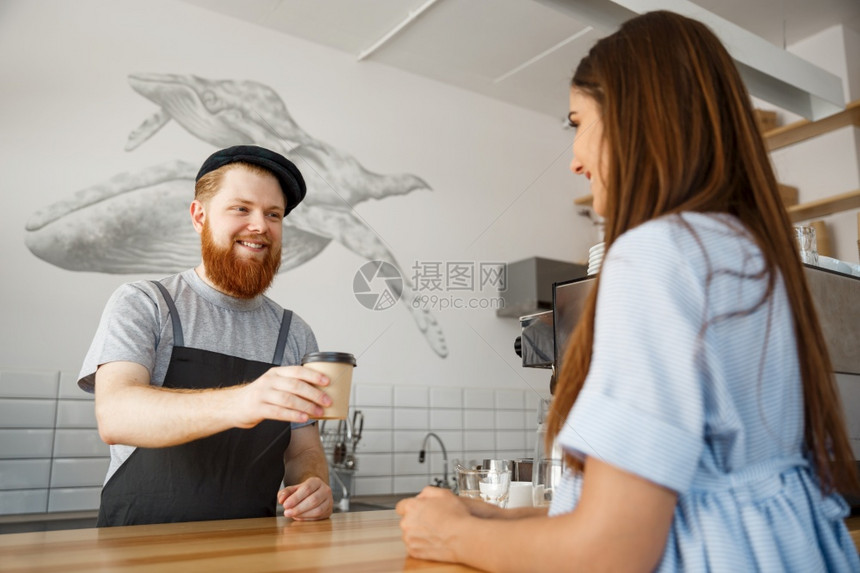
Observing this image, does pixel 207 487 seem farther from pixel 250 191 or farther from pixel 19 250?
pixel 19 250

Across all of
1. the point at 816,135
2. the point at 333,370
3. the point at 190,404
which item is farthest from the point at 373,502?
the point at 816,135

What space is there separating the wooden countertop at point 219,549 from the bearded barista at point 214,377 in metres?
0.18

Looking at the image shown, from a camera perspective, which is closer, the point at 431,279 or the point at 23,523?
the point at 431,279

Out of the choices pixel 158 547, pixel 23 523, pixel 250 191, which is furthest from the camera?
pixel 23 523

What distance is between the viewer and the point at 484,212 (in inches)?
150

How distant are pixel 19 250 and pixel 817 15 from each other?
3.53 m

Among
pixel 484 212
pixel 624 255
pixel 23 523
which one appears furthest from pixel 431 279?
pixel 484 212

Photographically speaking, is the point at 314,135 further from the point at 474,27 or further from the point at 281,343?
the point at 281,343

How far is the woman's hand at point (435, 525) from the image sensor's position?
0.78m

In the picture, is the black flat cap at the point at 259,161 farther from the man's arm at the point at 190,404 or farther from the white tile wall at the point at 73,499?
the white tile wall at the point at 73,499

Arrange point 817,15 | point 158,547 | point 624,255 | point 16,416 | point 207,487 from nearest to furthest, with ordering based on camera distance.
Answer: point 624,255 → point 158,547 → point 207,487 → point 16,416 → point 817,15

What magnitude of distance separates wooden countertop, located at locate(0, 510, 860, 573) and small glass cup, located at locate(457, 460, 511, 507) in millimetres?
145

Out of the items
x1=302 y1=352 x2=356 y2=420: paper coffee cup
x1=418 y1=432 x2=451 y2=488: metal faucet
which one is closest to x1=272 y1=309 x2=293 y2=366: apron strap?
x1=302 y1=352 x2=356 y2=420: paper coffee cup

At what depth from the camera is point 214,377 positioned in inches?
63.7
